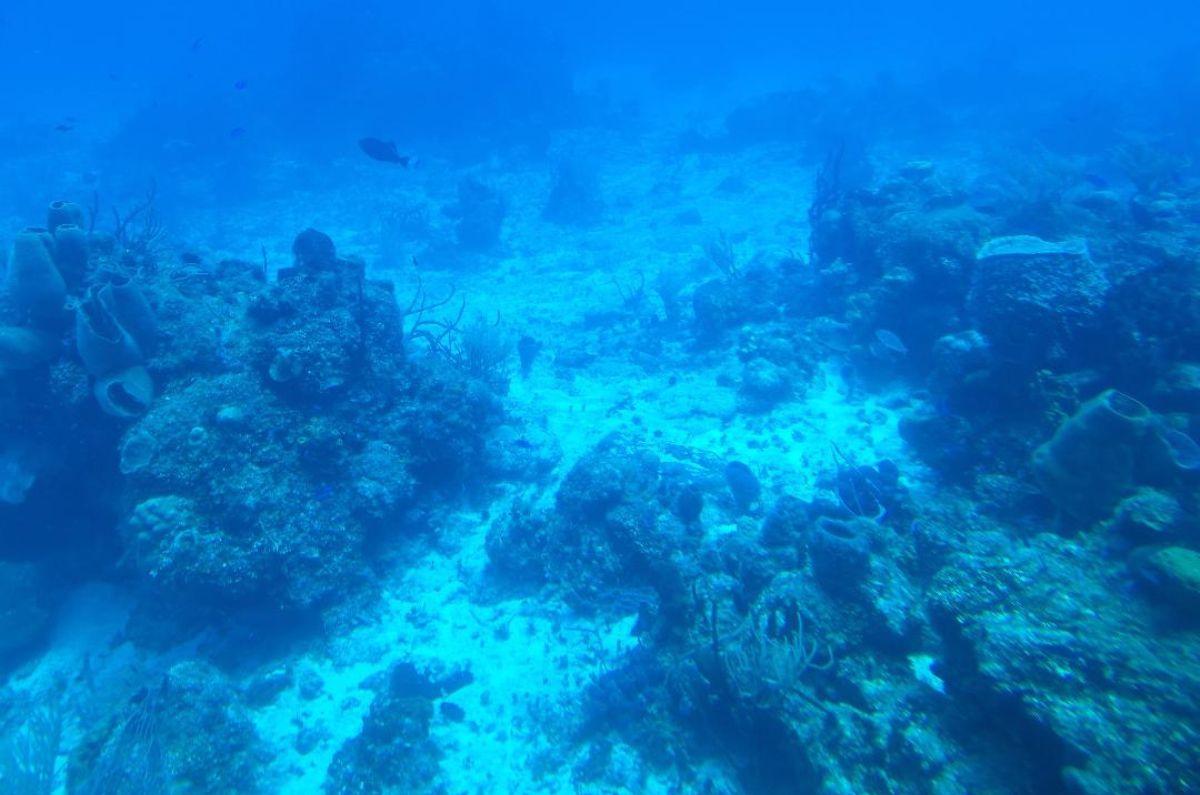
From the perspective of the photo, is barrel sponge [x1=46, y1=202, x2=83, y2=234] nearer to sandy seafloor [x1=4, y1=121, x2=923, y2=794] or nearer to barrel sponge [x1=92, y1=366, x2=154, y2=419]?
barrel sponge [x1=92, y1=366, x2=154, y2=419]

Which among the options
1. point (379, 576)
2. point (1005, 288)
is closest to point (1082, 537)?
point (1005, 288)

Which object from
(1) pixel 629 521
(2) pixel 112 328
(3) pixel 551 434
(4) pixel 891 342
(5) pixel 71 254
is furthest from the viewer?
(3) pixel 551 434

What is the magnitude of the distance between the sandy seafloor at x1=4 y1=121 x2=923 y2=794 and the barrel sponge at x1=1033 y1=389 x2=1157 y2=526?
1.92 m

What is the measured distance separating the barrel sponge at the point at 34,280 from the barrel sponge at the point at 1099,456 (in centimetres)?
994

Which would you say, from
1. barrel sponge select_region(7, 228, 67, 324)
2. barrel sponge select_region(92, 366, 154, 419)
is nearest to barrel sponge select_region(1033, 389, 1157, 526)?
barrel sponge select_region(92, 366, 154, 419)

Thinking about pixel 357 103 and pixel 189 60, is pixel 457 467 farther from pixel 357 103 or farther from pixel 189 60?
pixel 189 60

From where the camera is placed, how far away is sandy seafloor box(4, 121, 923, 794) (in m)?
5.28

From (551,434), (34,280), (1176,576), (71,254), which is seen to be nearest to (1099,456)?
(1176,576)

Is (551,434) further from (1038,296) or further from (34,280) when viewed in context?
(1038,296)

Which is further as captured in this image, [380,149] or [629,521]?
[380,149]

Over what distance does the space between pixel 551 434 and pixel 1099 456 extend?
6.39 metres

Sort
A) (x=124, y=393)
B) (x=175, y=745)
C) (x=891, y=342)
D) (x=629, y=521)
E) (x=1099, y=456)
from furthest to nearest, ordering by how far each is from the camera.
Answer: (x=891, y=342) → (x=629, y=521) → (x=124, y=393) → (x=1099, y=456) → (x=175, y=745)

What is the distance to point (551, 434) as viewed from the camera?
8.78m

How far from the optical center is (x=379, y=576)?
21.6ft
